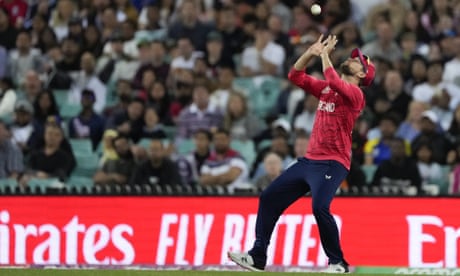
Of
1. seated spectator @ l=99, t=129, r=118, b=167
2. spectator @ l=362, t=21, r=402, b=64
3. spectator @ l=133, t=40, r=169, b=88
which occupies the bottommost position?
seated spectator @ l=99, t=129, r=118, b=167

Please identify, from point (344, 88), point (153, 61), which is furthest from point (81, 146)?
point (344, 88)

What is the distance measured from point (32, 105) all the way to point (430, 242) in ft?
24.6

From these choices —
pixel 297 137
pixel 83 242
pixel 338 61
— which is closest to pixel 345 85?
pixel 83 242

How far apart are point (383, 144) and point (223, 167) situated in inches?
83.5

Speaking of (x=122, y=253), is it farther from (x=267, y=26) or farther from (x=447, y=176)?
(x=267, y=26)

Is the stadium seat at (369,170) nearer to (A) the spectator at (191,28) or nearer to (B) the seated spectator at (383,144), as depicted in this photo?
(B) the seated spectator at (383,144)

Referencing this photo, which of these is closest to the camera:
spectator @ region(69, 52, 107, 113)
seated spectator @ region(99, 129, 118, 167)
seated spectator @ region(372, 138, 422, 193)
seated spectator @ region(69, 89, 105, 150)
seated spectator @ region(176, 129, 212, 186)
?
seated spectator @ region(372, 138, 422, 193)

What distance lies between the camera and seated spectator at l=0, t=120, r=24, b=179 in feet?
63.7

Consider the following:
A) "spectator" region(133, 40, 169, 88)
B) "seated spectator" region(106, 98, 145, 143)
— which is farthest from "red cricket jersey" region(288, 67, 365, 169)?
"spectator" region(133, 40, 169, 88)

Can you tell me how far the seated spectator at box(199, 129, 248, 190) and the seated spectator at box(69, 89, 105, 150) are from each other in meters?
2.31

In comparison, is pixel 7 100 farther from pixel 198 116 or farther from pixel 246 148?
pixel 246 148

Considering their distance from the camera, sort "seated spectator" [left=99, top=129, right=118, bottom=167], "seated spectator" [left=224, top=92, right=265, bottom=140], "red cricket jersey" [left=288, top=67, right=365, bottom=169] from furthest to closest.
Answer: "seated spectator" [left=224, top=92, right=265, bottom=140] < "seated spectator" [left=99, top=129, right=118, bottom=167] < "red cricket jersey" [left=288, top=67, right=365, bottom=169]

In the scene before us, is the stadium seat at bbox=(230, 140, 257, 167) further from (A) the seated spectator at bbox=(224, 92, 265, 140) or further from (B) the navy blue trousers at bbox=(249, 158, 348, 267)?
(B) the navy blue trousers at bbox=(249, 158, 348, 267)

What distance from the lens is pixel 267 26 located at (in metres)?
22.0
